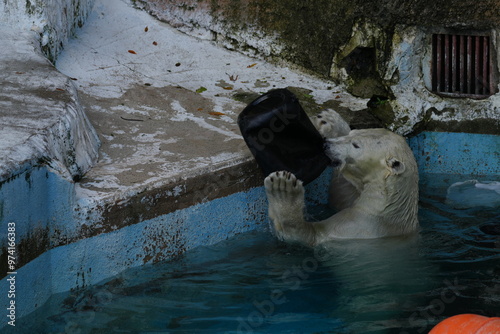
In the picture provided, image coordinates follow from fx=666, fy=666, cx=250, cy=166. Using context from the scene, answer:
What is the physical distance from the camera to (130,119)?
205 inches

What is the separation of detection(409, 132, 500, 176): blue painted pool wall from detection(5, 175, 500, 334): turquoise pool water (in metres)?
1.18

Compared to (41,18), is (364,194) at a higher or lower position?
lower

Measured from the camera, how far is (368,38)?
20.7 feet

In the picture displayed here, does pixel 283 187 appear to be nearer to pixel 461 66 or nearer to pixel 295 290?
pixel 295 290

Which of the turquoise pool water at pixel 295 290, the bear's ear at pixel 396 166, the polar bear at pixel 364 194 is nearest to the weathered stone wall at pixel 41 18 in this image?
the turquoise pool water at pixel 295 290

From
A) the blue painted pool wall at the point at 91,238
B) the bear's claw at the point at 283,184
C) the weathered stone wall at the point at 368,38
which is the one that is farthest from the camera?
the weathered stone wall at the point at 368,38

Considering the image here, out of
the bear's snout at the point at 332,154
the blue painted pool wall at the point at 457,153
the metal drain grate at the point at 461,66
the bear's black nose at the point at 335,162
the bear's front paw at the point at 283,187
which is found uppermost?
the metal drain grate at the point at 461,66

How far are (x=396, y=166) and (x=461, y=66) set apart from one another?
84.8 inches

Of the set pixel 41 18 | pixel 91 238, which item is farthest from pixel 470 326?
pixel 41 18

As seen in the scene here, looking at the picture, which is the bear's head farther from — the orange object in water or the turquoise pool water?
the orange object in water

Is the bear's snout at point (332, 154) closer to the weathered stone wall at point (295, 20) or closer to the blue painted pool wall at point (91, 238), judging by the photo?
the blue painted pool wall at point (91, 238)

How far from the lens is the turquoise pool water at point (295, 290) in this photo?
370cm

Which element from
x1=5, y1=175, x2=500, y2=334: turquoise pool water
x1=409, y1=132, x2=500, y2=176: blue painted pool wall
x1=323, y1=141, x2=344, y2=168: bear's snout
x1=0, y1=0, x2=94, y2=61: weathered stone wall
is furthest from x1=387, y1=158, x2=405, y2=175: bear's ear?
x1=0, y1=0, x2=94, y2=61: weathered stone wall

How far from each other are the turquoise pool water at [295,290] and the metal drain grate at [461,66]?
5.26 ft
